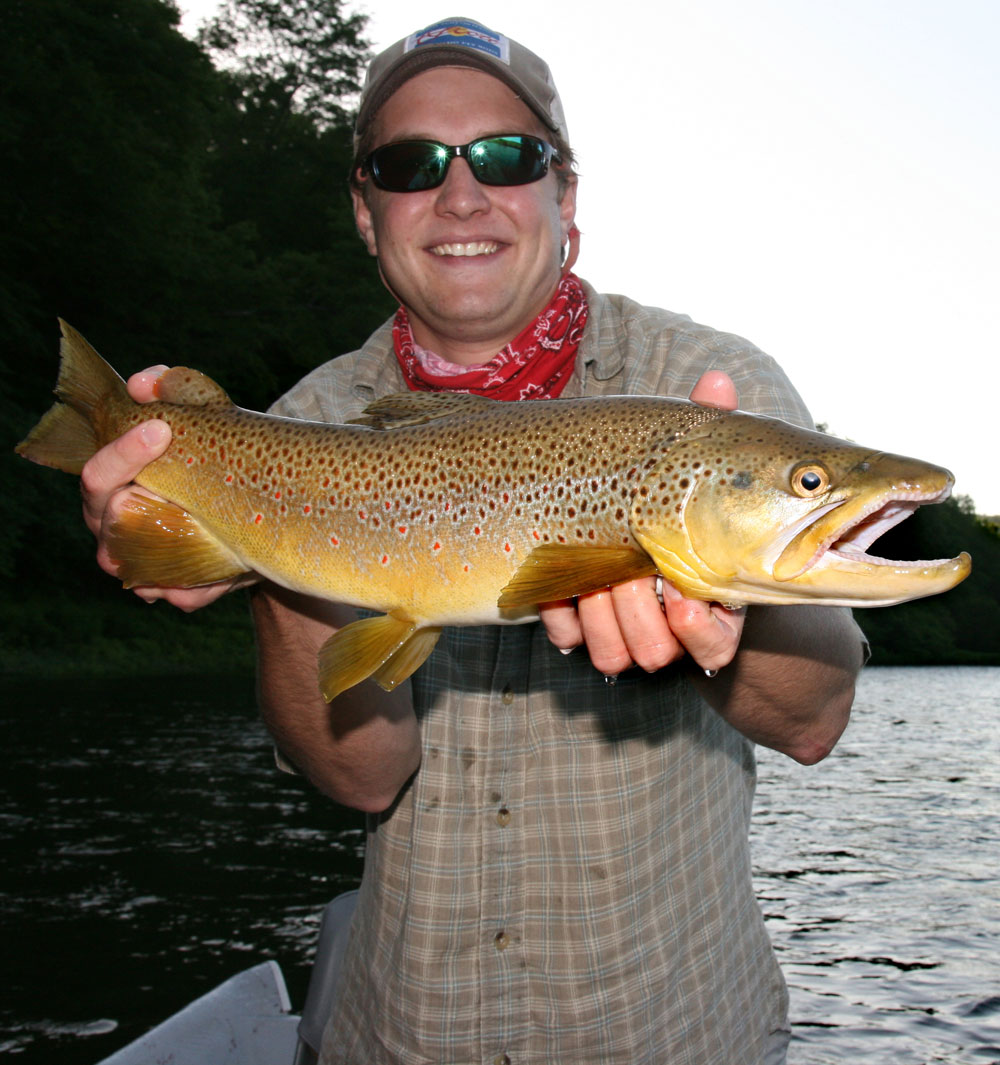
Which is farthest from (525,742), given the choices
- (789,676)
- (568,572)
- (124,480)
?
(124,480)

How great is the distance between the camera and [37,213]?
22.4 meters

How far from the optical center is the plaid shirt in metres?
2.92

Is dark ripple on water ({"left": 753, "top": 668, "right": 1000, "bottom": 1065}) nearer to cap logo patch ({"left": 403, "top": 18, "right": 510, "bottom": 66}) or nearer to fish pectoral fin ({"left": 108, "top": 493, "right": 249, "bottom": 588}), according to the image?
fish pectoral fin ({"left": 108, "top": 493, "right": 249, "bottom": 588})

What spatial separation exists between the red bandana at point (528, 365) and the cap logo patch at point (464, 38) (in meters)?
0.74

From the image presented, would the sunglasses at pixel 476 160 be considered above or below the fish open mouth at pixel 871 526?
above

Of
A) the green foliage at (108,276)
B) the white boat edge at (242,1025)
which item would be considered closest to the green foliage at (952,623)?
the green foliage at (108,276)

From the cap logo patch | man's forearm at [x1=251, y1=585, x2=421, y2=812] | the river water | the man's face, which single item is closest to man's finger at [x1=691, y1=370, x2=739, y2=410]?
the man's face

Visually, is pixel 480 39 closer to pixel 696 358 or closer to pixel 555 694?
pixel 696 358

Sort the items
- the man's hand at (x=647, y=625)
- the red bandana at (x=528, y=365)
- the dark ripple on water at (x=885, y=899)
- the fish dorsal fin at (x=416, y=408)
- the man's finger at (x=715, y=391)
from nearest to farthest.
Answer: the man's hand at (x=647, y=625) < the man's finger at (x=715, y=391) < the fish dorsal fin at (x=416, y=408) < the red bandana at (x=528, y=365) < the dark ripple on water at (x=885, y=899)

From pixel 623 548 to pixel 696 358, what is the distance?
1.00m

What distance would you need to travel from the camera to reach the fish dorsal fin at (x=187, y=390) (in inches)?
118

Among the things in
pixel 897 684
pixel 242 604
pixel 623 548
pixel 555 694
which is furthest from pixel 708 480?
pixel 897 684

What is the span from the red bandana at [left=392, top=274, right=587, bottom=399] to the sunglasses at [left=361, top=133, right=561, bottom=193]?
1.30 ft

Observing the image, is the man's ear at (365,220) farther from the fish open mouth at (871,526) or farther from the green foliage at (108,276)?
the green foliage at (108,276)
